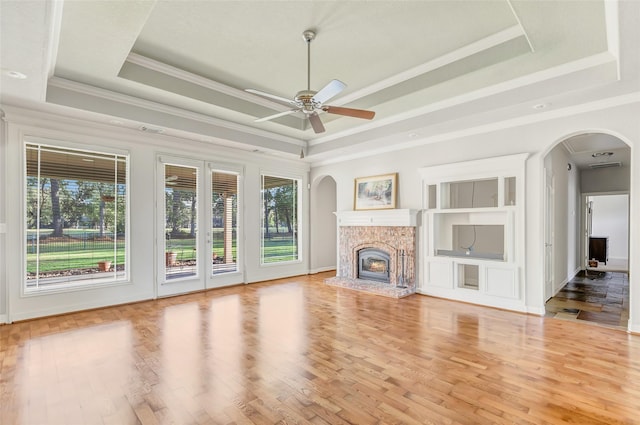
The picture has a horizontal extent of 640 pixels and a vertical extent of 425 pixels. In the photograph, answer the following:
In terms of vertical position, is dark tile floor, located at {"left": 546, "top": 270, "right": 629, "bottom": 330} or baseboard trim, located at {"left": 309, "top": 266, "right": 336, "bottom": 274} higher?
dark tile floor, located at {"left": 546, "top": 270, "right": 629, "bottom": 330}

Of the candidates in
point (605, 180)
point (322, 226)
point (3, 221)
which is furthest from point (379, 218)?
point (605, 180)

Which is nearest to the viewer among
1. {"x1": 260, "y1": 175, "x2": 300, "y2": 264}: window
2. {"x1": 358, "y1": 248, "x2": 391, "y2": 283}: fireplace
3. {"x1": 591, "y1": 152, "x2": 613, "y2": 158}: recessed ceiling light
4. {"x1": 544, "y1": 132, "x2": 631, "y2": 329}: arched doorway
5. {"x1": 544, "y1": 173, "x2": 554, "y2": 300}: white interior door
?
{"x1": 544, "y1": 132, "x2": 631, "y2": 329}: arched doorway

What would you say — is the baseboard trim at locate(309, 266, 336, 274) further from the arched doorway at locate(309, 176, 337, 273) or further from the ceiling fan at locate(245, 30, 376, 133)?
the ceiling fan at locate(245, 30, 376, 133)

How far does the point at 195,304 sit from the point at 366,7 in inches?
183

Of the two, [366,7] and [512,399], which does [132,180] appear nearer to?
[366,7]

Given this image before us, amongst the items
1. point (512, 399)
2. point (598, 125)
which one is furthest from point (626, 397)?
point (598, 125)

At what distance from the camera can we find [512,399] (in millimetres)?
2379

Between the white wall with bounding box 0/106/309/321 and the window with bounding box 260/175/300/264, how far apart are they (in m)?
0.19

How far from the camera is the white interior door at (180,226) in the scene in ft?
18.2

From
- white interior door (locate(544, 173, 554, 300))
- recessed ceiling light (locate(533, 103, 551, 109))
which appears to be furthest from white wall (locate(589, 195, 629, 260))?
recessed ceiling light (locate(533, 103, 551, 109))

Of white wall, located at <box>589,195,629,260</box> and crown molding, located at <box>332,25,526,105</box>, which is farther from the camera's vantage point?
white wall, located at <box>589,195,629,260</box>

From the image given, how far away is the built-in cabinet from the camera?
468cm

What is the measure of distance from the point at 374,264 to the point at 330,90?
4.19 m

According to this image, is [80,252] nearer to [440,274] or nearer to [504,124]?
[440,274]
